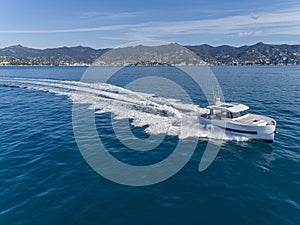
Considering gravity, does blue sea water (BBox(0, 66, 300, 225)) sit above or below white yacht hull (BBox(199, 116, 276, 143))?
below

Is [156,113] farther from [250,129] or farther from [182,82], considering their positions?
[182,82]

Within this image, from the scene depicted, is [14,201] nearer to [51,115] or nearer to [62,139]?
[62,139]

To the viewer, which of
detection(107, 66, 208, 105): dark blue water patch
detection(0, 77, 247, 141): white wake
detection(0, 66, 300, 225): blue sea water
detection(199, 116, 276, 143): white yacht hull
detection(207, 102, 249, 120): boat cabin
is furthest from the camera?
detection(107, 66, 208, 105): dark blue water patch

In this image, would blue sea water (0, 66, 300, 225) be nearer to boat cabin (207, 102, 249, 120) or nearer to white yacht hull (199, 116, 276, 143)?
white yacht hull (199, 116, 276, 143)

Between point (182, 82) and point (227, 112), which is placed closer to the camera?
point (227, 112)

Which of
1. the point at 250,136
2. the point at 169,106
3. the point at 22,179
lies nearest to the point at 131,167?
the point at 22,179

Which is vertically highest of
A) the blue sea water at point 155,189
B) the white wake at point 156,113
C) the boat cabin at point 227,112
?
the boat cabin at point 227,112

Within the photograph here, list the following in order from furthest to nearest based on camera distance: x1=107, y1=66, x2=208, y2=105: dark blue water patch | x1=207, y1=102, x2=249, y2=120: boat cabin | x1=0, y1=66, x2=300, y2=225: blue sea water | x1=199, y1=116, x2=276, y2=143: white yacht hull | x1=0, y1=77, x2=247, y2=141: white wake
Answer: x1=107, y1=66, x2=208, y2=105: dark blue water patch, x1=0, y1=77, x2=247, y2=141: white wake, x1=207, y1=102, x2=249, y2=120: boat cabin, x1=199, y1=116, x2=276, y2=143: white yacht hull, x1=0, y1=66, x2=300, y2=225: blue sea water

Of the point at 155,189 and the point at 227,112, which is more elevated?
the point at 227,112

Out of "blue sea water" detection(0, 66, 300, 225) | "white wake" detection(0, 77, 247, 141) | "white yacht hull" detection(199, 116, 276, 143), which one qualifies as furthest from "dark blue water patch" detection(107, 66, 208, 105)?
"blue sea water" detection(0, 66, 300, 225)

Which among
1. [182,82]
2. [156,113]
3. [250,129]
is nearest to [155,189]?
[250,129]

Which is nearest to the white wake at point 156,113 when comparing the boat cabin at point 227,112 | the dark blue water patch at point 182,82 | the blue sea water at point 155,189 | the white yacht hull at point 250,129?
the white yacht hull at point 250,129

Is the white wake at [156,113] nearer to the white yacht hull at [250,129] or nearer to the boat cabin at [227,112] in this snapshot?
the white yacht hull at [250,129]

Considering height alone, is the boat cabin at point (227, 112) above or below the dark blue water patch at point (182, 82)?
above
